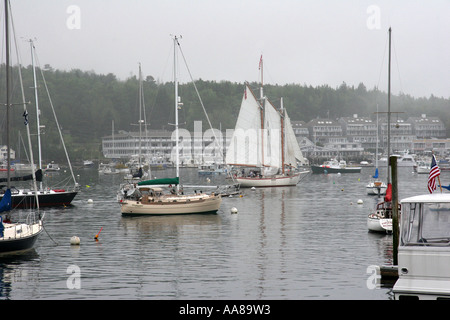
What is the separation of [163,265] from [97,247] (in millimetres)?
7959

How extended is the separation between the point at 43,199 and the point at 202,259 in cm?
3442

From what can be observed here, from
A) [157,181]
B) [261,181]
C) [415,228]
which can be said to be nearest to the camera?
[415,228]

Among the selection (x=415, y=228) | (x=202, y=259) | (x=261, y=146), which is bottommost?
(x=202, y=259)

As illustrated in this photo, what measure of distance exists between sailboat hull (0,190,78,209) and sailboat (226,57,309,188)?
4057 cm

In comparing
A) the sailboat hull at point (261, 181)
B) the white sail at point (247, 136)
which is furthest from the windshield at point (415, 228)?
the white sail at point (247, 136)

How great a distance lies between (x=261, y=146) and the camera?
106 metres

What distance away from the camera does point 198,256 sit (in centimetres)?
3506

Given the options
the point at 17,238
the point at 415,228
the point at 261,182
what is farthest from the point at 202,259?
the point at 261,182

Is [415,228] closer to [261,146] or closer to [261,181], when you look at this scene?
[261,181]

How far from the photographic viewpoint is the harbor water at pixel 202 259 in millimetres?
26656
